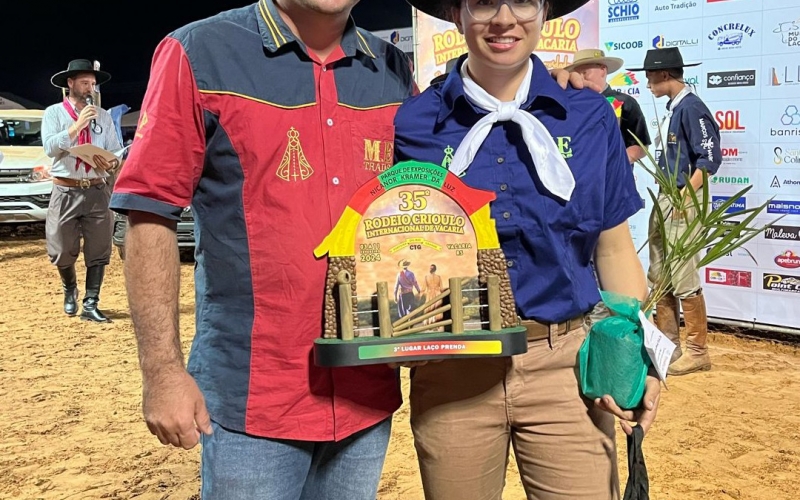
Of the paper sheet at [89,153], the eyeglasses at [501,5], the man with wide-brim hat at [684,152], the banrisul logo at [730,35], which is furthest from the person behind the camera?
the paper sheet at [89,153]

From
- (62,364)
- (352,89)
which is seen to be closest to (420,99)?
(352,89)

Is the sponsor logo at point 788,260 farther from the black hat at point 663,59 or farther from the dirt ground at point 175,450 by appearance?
the black hat at point 663,59

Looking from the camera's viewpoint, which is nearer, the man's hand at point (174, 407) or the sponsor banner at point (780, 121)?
the man's hand at point (174, 407)

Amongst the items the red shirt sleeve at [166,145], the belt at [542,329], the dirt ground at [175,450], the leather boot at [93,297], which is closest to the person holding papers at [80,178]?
the leather boot at [93,297]

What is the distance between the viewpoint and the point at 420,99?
6.57 ft

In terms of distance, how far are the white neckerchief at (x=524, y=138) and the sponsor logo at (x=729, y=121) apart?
4513mm

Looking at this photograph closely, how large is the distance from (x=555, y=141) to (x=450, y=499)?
974 mm

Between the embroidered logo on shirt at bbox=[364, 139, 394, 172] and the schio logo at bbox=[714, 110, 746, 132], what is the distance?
473cm

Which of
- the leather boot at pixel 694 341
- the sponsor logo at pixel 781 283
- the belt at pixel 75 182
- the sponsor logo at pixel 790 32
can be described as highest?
the sponsor logo at pixel 790 32

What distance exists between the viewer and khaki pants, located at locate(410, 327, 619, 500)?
1.90m

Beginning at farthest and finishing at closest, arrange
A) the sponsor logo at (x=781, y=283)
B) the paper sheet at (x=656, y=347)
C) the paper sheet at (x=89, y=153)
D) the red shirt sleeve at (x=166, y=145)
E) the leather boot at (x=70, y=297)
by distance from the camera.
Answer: the leather boot at (x=70, y=297) → the paper sheet at (x=89, y=153) → the sponsor logo at (x=781, y=283) → the paper sheet at (x=656, y=347) → the red shirt sleeve at (x=166, y=145)

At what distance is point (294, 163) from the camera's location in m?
1.79

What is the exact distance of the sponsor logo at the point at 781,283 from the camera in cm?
577

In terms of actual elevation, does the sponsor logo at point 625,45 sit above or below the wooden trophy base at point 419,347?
above
